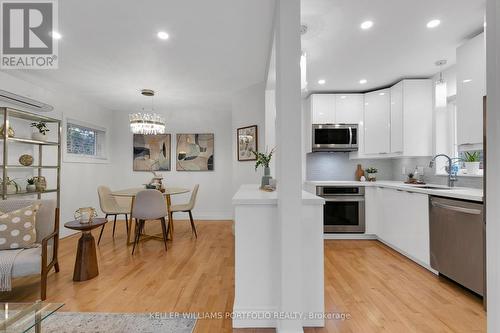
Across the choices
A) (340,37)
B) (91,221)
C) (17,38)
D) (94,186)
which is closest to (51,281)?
(91,221)

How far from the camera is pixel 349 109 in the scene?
4.22 metres

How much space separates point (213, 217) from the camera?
5.57m

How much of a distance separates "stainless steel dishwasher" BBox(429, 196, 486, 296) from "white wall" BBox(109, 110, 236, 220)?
3.92 m

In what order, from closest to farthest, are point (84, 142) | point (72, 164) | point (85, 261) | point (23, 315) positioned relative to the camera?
point (23, 315)
point (85, 261)
point (72, 164)
point (84, 142)

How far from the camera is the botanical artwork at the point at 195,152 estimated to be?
5.63 meters

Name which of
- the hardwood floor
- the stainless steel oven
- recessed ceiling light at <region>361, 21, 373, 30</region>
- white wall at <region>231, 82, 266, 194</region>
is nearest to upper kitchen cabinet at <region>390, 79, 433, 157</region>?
the stainless steel oven

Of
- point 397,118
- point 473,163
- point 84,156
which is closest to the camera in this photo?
point 473,163

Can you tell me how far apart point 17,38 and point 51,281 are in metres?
2.53

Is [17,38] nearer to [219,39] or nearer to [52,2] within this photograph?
[52,2]

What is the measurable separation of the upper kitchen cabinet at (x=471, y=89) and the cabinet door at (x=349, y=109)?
165cm

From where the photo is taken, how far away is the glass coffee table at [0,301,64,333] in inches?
46.4

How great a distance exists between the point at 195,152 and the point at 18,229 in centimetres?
367

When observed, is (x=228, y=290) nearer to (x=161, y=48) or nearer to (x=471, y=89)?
(x=161, y=48)

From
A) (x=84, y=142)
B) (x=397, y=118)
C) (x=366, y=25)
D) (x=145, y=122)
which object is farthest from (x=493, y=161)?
(x=84, y=142)
